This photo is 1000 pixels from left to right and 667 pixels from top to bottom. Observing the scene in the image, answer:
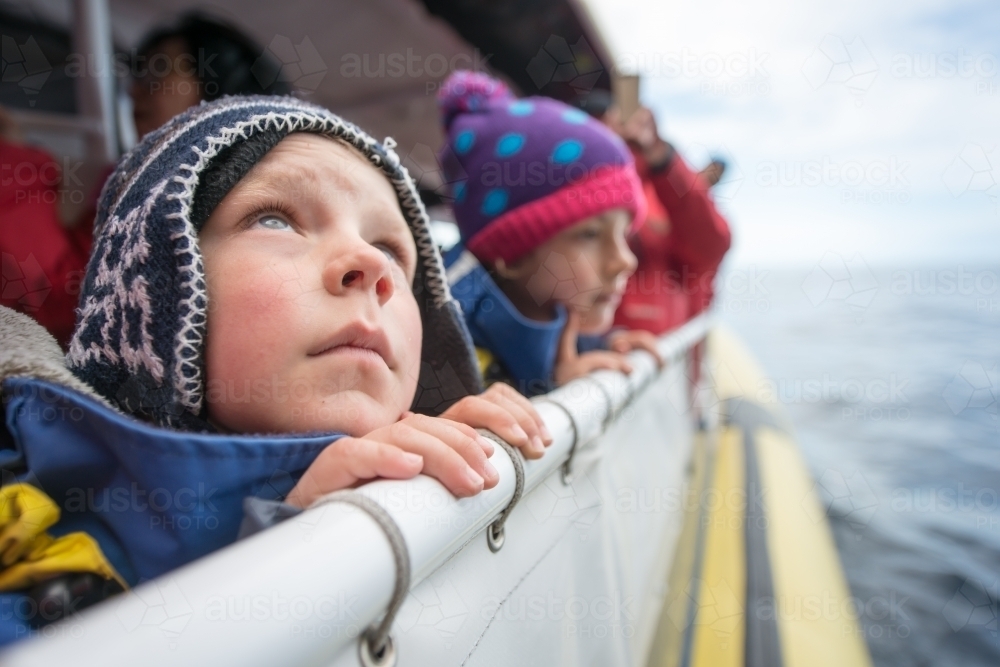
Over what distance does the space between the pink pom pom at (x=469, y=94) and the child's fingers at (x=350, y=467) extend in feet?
3.62

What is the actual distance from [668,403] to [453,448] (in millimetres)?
1319

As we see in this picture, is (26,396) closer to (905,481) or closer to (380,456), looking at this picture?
(380,456)

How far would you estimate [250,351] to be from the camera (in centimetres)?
45

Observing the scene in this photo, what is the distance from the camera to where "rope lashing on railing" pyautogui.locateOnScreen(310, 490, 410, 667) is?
0.99 feet

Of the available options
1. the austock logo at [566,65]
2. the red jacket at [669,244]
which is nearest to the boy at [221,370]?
the red jacket at [669,244]

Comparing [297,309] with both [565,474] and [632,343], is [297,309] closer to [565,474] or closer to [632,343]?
[565,474]

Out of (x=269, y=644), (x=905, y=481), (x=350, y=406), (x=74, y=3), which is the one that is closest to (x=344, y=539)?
(x=269, y=644)

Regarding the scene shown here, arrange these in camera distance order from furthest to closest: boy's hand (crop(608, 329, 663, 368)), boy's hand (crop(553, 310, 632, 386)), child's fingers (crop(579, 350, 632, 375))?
boy's hand (crop(608, 329, 663, 368)) < boy's hand (crop(553, 310, 632, 386)) < child's fingers (crop(579, 350, 632, 375))

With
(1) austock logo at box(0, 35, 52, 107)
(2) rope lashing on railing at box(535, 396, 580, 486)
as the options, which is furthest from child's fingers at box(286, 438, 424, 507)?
(1) austock logo at box(0, 35, 52, 107)

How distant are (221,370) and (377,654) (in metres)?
0.25

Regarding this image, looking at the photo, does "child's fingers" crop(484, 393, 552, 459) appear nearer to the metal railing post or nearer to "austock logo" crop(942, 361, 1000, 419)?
the metal railing post

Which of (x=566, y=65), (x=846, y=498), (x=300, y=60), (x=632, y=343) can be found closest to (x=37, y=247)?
(x=632, y=343)

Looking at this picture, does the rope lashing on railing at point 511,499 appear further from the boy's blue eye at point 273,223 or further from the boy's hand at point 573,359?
the boy's hand at point 573,359

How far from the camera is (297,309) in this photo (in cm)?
45
